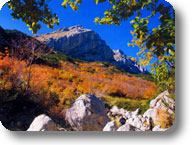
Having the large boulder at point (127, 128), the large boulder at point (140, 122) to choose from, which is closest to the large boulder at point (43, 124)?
the large boulder at point (127, 128)

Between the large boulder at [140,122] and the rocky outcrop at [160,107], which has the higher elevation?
the rocky outcrop at [160,107]

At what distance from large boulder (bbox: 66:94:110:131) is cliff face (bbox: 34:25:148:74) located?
34.6 inches

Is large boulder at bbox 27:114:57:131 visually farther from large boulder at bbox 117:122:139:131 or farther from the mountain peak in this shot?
the mountain peak

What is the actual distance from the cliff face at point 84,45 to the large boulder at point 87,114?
88cm

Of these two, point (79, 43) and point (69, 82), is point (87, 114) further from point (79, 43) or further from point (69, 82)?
point (79, 43)

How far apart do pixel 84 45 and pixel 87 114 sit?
1.49 metres

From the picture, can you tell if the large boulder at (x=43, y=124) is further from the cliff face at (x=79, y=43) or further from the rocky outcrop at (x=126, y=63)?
the rocky outcrop at (x=126, y=63)

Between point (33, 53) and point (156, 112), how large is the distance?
2732mm

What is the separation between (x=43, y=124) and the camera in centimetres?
255

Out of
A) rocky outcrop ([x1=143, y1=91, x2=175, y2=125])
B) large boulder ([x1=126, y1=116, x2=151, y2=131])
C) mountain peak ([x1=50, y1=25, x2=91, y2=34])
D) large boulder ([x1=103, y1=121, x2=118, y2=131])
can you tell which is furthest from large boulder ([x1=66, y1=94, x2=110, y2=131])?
mountain peak ([x1=50, y1=25, x2=91, y2=34])

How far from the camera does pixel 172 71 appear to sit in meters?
3.02

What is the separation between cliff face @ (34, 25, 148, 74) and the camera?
314 cm

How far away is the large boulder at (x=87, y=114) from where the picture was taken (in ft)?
9.00

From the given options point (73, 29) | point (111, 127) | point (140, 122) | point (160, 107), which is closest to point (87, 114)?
point (111, 127)
